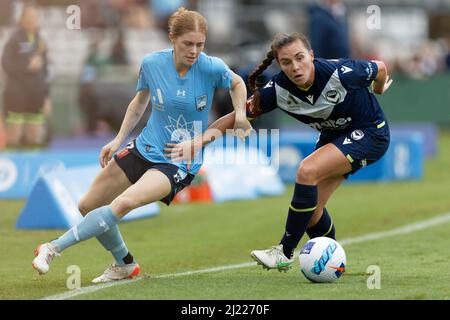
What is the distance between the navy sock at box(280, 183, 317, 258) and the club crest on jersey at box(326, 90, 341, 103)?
70cm

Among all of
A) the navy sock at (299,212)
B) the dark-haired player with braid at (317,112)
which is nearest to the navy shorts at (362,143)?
the dark-haired player with braid at (317,112)

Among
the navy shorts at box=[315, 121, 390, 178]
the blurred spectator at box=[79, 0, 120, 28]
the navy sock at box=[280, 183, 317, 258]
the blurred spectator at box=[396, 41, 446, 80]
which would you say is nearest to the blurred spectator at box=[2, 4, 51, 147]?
the blurred spectator at box=[79, 0, 120, 28]

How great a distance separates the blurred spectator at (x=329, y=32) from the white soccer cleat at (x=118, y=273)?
7748mm

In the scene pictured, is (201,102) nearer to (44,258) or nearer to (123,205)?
(123,205)

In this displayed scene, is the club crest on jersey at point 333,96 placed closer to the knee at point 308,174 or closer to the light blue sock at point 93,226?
the knee at point 308,174

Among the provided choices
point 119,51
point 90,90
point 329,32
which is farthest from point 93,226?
point 119,51

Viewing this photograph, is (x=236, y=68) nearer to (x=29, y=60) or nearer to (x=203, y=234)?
(x=29, y=60)

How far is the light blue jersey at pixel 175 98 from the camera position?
8383 mm

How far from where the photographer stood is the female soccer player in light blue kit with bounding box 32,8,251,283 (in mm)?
8164

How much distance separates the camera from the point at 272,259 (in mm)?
8547

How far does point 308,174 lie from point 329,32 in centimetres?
779

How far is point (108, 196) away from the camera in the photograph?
336 inches

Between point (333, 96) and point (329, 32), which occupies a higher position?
point (329, 32)

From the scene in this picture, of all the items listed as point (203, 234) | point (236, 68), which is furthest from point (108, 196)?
point (236, 68)
